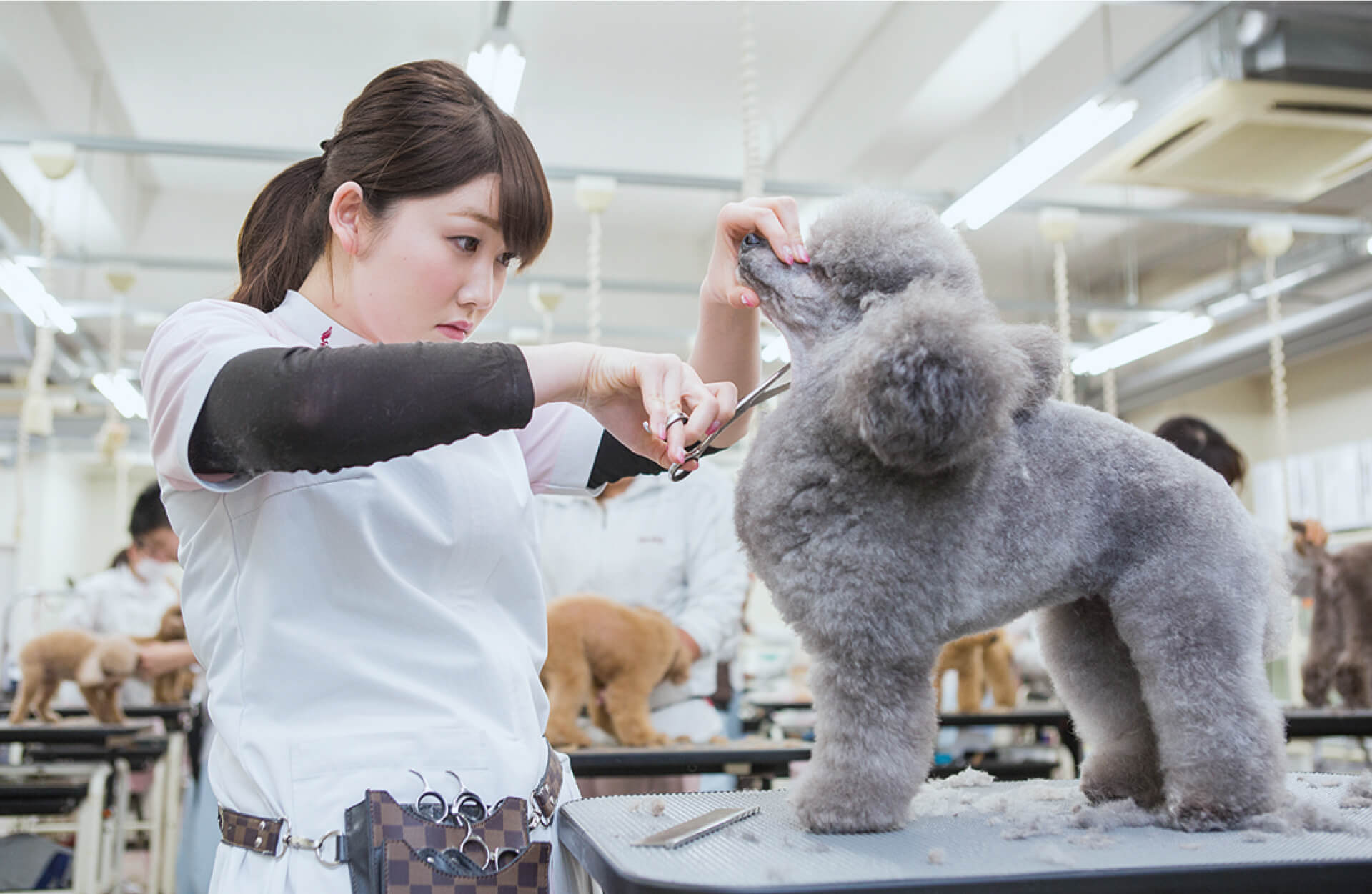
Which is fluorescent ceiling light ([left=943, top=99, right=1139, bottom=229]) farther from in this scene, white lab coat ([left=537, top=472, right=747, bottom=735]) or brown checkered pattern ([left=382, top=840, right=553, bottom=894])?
brown checkered pattern ([left=382, top=840, right=553, bottom=894])

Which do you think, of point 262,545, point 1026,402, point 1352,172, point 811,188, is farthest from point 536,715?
point 1352,172

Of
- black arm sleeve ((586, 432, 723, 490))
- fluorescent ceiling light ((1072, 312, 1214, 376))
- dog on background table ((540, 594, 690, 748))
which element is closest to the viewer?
black arm sleeve ((586, 432, 723, 490))

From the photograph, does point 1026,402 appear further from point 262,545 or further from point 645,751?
point 645,751

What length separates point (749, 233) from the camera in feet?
2.81

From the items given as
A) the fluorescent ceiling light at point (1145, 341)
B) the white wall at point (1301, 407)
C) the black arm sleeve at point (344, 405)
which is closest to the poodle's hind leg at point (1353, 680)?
the black arm sleeve at point (344, 405)

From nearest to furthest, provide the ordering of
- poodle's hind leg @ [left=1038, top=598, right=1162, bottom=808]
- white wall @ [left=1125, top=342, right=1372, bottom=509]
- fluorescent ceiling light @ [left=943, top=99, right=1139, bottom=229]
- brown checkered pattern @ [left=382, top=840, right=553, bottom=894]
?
brown checkered pattern @ [left=382, top=840, right=553, bottom=894], poodle's hind leg @ [left=1038, top=598, right=1162, bottom=808], fluorescent ceiling light @ [left=943, top=99, right=1139, bottom=229], white wall @ [left=1125, top=342, right=1372, bottom=509]

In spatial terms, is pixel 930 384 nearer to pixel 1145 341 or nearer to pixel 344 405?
pixel 344 405

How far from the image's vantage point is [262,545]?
2.60 feet

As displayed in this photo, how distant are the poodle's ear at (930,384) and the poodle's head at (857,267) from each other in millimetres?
60

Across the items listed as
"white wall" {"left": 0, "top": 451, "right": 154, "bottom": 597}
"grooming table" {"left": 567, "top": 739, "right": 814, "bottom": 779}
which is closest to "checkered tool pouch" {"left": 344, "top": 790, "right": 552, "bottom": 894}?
"grooming table" {"left": 567, "top": 739, "right": 814, "bottom": 779}

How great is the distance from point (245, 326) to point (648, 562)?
67.2 inches

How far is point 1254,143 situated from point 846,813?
3.82 metres

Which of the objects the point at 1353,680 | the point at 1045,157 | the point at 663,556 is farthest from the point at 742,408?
the point at 1045,157

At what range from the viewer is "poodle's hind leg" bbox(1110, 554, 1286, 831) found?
0.74m
